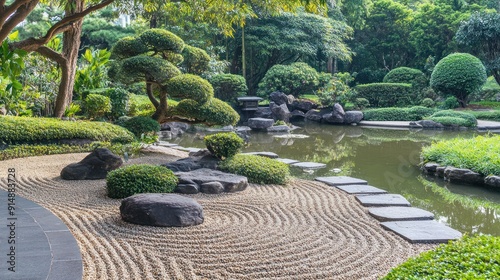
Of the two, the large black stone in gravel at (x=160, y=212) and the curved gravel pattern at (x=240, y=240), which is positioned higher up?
the large black stone in gravel at (x=160, y=212)

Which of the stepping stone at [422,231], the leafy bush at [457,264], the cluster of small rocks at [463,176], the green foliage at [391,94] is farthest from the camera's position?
the green foliage at [391,94]

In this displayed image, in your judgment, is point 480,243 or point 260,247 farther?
point 260,247

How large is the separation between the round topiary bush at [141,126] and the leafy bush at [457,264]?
25.3 feet

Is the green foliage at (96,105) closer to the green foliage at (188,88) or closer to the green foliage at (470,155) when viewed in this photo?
the green foliage at (188,88)

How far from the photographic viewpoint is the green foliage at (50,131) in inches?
332

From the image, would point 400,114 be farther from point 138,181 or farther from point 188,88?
point 138,181

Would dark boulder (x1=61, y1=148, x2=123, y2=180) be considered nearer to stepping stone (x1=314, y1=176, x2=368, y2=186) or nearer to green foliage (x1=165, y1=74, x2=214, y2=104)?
green foliage (x1=165, y1=74, x2=214, y2=104)

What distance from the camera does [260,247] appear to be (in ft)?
13.1

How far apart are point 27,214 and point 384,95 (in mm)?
18292

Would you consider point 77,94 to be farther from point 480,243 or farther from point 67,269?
point 480,243

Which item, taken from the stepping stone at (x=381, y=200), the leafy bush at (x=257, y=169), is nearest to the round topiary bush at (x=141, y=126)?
the leafy bush at (x=257, y=169)

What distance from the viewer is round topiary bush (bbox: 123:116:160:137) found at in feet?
31.7

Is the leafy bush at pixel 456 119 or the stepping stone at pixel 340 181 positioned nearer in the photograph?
the stepping stone at pixel 340 181

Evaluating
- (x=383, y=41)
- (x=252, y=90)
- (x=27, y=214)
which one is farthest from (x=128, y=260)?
(x=383, y=41)
